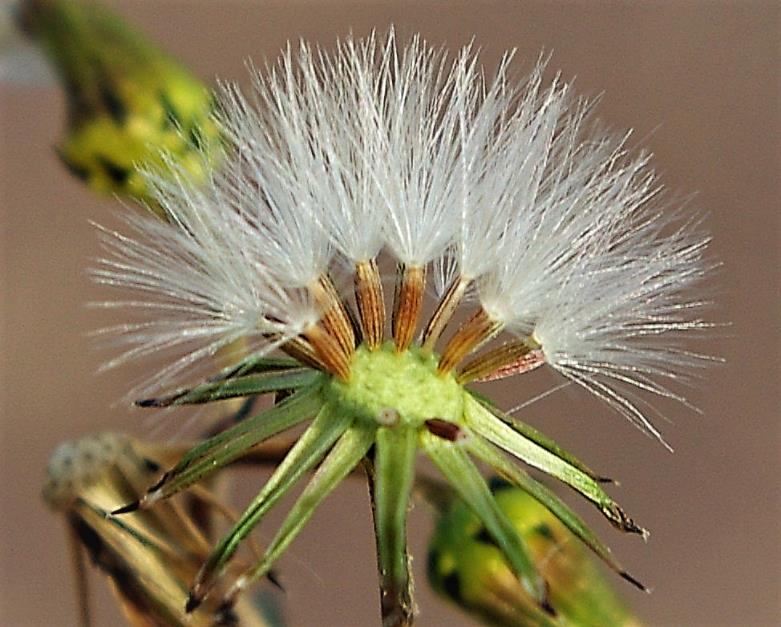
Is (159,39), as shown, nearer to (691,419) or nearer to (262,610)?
(691,419)

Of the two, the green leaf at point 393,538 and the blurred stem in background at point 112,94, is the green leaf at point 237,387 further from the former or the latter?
the blurred stem in background at point 112,94

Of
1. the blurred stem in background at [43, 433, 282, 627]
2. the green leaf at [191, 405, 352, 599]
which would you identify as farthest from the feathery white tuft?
the blurred stem in background at [43, 433, 282, 627]

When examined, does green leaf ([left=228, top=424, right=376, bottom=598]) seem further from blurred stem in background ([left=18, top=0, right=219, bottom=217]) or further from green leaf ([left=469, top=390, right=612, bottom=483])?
blurred stem in background ([left=18, top=0, right=219, bottom=217])

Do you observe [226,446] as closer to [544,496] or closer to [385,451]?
[385,451]

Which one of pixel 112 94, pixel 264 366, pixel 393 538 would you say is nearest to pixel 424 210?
pixel 264 366

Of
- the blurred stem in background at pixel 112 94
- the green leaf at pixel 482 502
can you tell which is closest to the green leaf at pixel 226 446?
the green leaf at pixel 482 502
